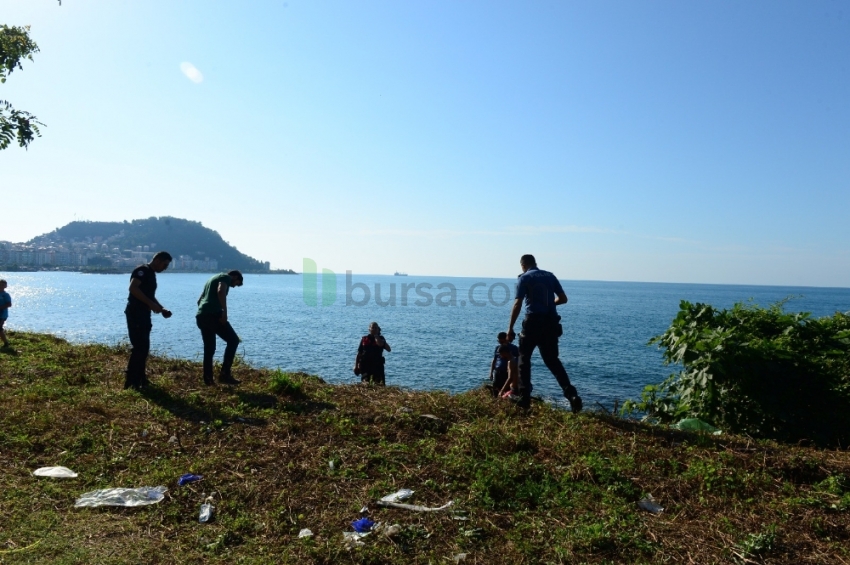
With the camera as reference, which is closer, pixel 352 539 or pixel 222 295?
pixel 352 539

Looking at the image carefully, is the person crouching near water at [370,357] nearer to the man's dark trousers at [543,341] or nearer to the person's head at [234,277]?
the person's head at [234,277]

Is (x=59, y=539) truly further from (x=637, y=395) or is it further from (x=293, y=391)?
(x=637, y=395)

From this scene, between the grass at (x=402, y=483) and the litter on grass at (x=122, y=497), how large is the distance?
0.08 meters

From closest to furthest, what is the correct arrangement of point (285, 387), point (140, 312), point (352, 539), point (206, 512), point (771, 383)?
point (352, 539)
point (206, 512)
point (771, 383)
point (140, 312)
point (285, 387)

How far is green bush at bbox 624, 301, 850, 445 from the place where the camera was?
766 cm

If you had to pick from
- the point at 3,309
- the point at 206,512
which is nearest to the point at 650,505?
the point at 206,512

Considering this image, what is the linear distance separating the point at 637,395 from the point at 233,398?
18.3 m

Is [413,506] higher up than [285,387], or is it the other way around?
[285,387]

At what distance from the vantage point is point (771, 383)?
25.7 ft

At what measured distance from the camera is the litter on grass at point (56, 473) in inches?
210

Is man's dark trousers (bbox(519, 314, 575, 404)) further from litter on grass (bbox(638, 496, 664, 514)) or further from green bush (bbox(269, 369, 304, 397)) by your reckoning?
green bush (bbox(269, 369, 304, 397))

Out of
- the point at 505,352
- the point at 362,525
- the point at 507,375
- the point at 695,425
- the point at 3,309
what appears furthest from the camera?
the point at 3,309

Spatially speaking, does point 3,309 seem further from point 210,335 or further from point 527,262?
point 527,262

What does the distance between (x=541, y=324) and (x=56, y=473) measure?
19.3ft
